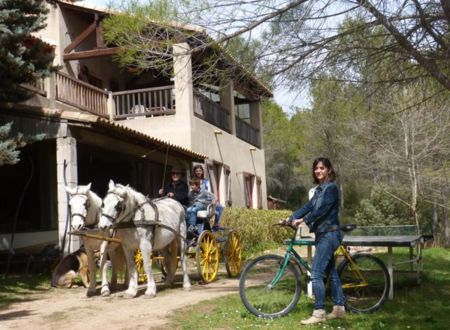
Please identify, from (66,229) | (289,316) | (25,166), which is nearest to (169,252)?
(66,229)

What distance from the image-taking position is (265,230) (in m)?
20.6

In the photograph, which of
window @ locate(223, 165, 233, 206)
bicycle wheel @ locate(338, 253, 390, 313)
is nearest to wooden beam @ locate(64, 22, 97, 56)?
window @ locate(223, 165, 233, 206)

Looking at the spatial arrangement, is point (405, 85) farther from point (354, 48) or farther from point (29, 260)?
point (29, 260)

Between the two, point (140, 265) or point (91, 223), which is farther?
point (140, 265)

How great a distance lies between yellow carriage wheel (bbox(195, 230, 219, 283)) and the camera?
1062 cm

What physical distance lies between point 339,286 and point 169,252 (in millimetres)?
4047

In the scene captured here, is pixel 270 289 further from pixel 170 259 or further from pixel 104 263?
pixel 170 259

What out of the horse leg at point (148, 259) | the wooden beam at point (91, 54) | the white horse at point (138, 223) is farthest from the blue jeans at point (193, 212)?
the wooden beam at point (91, 54)

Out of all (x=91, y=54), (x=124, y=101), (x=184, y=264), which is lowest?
(x=184, y=264)

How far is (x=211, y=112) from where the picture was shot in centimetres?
2145

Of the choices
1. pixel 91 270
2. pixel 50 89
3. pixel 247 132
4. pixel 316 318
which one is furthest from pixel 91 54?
pixel 316 318

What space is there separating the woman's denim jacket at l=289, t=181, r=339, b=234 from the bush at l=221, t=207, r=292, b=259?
32.4 feet

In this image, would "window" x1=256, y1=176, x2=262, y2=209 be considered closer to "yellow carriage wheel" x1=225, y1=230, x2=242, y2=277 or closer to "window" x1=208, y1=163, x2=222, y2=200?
"window" x1=208, y1=163, x2=222, y2=200

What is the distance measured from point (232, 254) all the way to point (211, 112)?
1006cm
